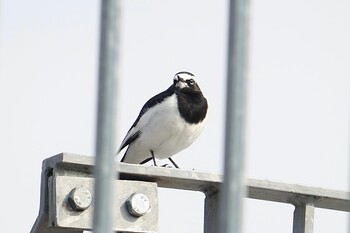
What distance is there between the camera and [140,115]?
13.2m

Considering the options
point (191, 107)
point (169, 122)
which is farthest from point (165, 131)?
point (191, 107)

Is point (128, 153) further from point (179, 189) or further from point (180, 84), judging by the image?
point (179, 189)

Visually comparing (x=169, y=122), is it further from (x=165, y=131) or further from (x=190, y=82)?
(x=190, y=82)

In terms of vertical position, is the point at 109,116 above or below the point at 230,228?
above

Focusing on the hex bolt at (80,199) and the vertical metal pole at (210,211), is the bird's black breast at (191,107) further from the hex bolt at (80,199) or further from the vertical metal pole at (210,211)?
the hex bolt at (80,199)

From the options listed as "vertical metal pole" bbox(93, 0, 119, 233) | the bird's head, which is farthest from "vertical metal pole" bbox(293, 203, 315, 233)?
the bird's head

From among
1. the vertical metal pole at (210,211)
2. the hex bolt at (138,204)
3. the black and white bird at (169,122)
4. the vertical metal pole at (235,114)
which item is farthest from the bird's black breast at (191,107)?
the vertical metal pole at (235,114)

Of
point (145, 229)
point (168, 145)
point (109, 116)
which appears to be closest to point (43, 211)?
point (145, 229)

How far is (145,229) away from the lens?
25.1 ft

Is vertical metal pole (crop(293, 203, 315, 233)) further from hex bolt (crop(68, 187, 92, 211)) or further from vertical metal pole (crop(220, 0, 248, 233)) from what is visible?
vertical metal pole (crop(220, 0, 248, 233))

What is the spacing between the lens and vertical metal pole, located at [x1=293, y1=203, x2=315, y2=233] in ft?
26.1

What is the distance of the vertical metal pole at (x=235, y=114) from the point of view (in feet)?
12.8

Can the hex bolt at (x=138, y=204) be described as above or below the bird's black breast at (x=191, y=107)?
below

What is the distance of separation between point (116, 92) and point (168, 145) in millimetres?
8931
